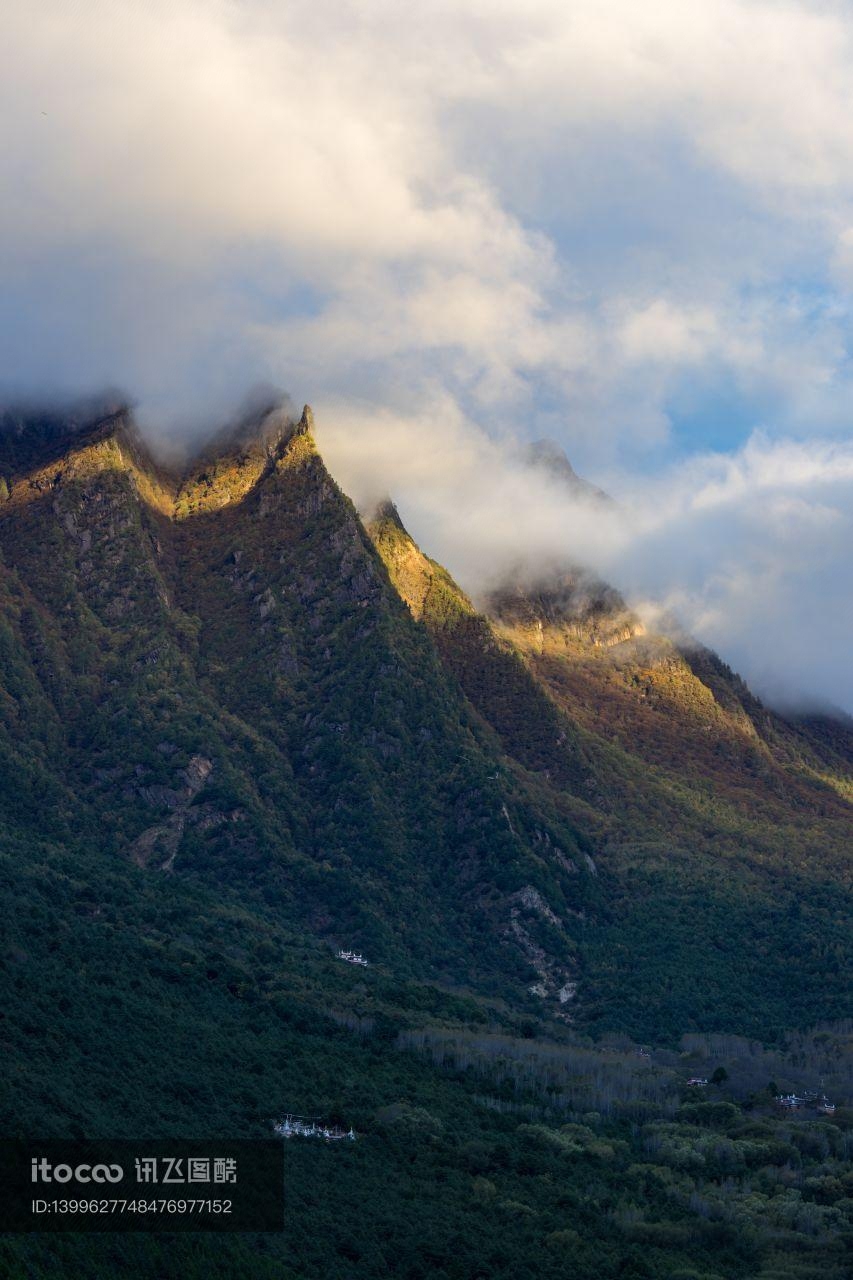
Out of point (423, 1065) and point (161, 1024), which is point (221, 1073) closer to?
point (161, 1024)

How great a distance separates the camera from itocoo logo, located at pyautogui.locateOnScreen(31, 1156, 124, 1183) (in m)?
99.6

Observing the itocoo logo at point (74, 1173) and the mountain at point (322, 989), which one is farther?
the mountain at point (322, 989)

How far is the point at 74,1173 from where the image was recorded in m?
102

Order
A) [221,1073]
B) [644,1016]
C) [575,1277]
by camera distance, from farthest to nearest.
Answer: [644,1016] < [221,1073] < [575,1277]

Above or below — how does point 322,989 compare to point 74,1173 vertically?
above

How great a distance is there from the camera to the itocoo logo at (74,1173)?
99.6 meters

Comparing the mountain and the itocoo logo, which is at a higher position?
the mountain

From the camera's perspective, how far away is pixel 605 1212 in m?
120

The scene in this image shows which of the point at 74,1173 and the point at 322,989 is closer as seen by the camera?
the point at 74,1173

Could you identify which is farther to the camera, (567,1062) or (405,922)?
(405,922)

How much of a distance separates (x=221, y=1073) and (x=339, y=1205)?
58.6 feet

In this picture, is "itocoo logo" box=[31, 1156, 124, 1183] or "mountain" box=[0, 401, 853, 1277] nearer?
"itocoo logo" box=[31, 1156, 124, 1183]

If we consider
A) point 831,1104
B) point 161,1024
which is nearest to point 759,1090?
point 831,1104

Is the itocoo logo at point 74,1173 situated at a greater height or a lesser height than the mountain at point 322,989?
lesser
